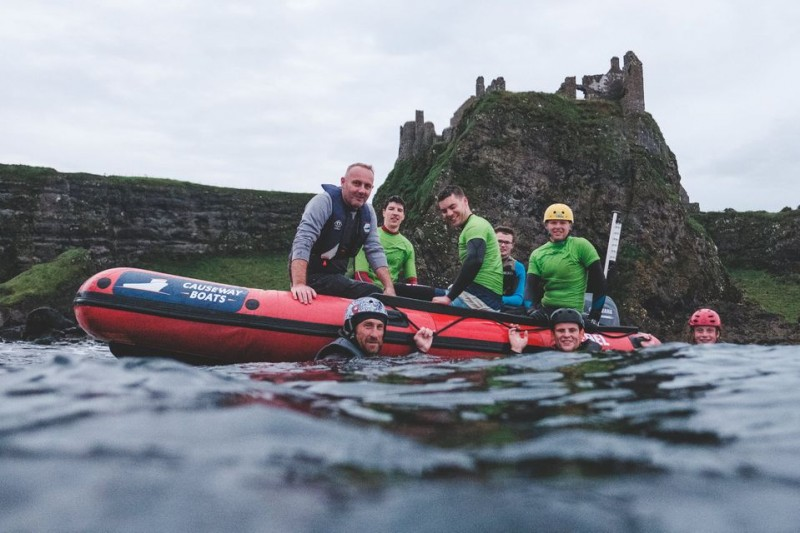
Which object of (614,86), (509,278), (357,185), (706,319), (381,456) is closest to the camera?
(381,456)

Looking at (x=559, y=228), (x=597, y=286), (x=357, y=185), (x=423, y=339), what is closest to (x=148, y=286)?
(x=357, y=185)

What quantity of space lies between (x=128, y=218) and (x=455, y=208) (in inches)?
1422

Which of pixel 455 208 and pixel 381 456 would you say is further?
pixel 455 208

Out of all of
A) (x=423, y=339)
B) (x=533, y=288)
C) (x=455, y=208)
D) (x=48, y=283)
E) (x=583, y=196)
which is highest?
(x=583, y=196)

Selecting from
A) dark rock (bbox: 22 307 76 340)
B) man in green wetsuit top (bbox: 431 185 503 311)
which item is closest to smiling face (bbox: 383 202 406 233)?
man in green wetsuit top (bbox: 431 185 503 311)

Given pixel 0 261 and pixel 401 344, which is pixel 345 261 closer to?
pixel 401 344

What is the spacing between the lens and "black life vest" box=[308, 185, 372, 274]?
6.97 m

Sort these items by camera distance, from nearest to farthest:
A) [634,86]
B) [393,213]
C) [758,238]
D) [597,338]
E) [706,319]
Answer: [597,338], [706,319], [393,213], [634,86], [758,238]

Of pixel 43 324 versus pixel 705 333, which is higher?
pixel 705 333

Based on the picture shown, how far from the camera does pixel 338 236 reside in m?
7.03

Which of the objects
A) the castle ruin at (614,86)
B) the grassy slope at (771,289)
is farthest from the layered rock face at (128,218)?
the grassy slope at (771,289)

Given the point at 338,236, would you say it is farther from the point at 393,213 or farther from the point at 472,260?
the point at 393,213

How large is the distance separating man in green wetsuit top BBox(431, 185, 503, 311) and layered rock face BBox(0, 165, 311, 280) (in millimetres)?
33899

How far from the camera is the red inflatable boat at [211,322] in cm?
637
